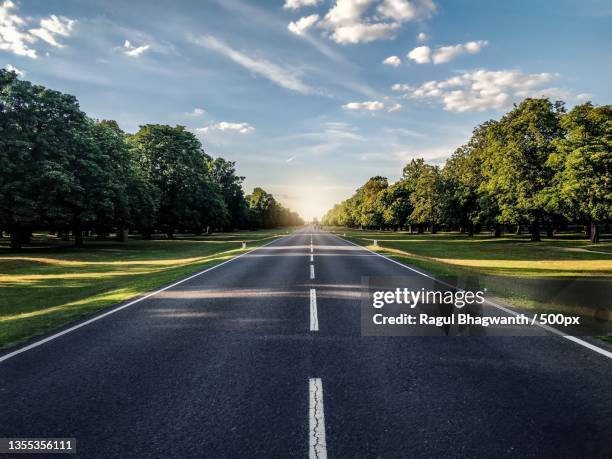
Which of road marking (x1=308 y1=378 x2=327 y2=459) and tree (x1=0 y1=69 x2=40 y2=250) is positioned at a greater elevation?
tree (x1=0 y1=69 x2=40 y2=250)

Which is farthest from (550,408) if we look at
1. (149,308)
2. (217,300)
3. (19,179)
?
(19,179)

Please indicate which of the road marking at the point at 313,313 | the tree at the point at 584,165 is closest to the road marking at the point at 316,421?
the road marking at the point at 313,313

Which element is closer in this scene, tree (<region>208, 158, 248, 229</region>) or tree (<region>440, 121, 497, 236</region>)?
tree (<region>440, 121, 497, 236</region>)

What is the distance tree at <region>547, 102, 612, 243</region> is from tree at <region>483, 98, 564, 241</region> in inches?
75.4

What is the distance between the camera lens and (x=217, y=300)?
9.75 meters

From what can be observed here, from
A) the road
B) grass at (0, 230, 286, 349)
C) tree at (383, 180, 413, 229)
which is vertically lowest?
grass at (0, 230, 286, 349)

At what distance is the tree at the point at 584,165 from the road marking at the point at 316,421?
35.0 metres

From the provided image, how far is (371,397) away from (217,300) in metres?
6.42

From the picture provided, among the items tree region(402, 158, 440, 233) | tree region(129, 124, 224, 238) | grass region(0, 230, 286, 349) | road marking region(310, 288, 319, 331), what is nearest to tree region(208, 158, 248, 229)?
tree region(129, 124, 224, 238)

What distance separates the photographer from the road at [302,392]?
3.35m

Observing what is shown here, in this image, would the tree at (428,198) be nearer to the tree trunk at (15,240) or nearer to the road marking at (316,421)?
the tree trunk at (15,240)

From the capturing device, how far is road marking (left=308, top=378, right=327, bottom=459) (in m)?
3.20

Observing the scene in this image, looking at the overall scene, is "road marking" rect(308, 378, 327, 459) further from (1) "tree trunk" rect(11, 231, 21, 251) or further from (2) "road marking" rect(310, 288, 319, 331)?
(1) "tree trunk" rect(11, 231, 21, 251)

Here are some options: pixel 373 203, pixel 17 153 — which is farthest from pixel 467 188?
pixel 17 153
